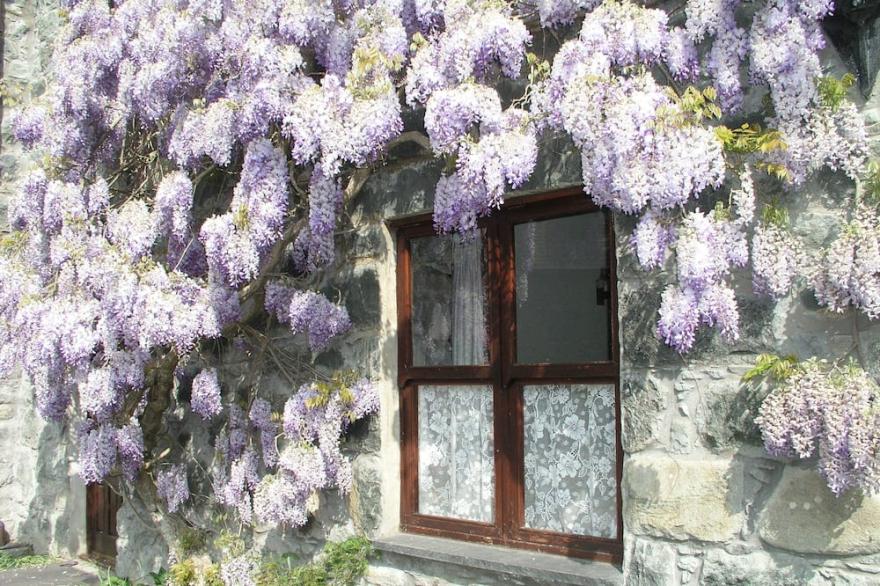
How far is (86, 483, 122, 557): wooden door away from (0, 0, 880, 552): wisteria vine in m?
1.63

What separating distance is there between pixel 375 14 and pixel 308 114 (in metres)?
0.56

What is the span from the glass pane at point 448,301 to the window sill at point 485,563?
2.55 feet

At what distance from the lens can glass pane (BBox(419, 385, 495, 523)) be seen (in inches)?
146

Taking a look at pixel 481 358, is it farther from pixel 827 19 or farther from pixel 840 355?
pixel 827 19

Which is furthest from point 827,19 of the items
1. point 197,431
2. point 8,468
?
point 8,468

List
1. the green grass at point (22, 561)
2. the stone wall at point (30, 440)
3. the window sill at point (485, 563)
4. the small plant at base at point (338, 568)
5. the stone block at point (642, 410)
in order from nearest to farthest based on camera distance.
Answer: the stone block at point (642, 410)
the window sill at point (485, 563)
the small plant at base at point (338, 568)
the green grass at point (22, 561)
the stone wall at point (30, 440)

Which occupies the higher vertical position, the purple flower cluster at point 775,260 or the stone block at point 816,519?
the purple flower cluster at point 775,260

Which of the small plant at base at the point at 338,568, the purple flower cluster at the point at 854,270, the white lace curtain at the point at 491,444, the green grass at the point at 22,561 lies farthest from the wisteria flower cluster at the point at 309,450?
the green grass at the point at 22,561

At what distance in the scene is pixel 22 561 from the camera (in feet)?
21.1

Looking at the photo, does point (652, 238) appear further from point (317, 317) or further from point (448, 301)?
point (317, 317)

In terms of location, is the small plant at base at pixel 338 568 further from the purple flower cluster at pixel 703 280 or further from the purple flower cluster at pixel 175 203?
the purple flower cluster at pixel 703 280

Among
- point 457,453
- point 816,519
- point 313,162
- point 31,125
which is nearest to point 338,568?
point 457,453

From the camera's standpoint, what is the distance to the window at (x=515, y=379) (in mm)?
3371

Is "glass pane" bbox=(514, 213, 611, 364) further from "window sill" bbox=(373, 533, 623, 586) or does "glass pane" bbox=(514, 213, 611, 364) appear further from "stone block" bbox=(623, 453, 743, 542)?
"window sill" bbox=(373, 533, 623, 586)
